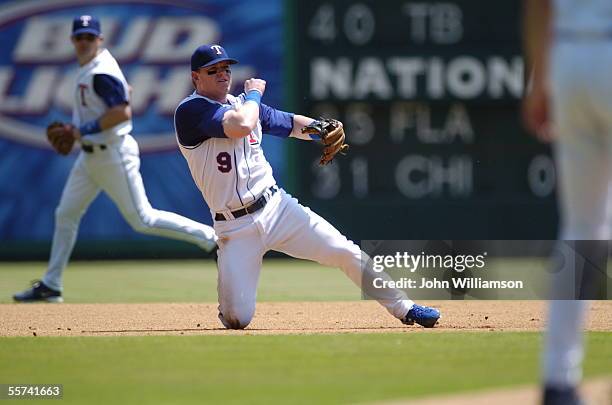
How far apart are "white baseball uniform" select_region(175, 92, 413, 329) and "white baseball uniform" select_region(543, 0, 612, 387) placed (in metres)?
2.78

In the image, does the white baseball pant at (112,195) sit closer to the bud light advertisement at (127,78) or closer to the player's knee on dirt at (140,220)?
the player's knee on dirt at (140,220)

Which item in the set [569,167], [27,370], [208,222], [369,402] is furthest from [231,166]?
[208,222]

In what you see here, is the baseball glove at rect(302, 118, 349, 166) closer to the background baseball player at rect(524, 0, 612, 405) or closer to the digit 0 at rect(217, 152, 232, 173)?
the digit 0 at rect(217, 152, 232, 173)

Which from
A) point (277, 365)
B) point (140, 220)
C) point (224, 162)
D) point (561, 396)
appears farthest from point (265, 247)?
point (561, 396)

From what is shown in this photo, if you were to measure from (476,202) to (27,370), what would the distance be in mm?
8022

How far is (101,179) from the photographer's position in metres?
8.68

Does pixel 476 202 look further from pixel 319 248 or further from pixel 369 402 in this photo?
pixel 369 402

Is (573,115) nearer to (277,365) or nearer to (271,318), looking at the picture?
(277,365)

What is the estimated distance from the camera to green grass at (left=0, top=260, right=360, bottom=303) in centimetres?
936

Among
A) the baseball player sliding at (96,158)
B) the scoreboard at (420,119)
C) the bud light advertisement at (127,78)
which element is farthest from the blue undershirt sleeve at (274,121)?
the bud light advertisement at (127,78)

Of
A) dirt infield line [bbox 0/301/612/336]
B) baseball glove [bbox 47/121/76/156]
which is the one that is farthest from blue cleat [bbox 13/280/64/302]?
baseball glove [bbox 47/121/76/156]

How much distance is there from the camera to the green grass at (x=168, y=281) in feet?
30.7

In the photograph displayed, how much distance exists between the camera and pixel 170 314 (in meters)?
7.73

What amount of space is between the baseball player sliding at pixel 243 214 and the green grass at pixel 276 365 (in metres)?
0.43
